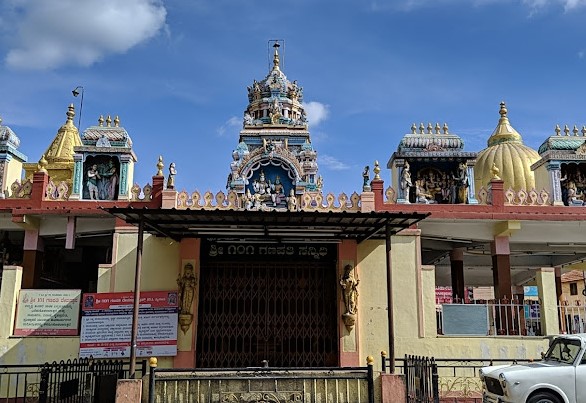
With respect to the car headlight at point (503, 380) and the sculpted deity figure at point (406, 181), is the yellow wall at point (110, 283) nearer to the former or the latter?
the sculpted deity figure at point (406, 181)

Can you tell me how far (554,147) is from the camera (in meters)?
17.5

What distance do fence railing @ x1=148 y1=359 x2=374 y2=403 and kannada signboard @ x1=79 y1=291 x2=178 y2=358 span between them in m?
3.75

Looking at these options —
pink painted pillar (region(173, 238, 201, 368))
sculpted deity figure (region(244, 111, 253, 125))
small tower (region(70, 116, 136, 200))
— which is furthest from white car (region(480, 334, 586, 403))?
sculpted deity figure (region(244, 111, 253, 125))

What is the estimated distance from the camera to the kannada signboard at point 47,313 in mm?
13914

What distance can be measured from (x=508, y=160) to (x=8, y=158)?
787 inches

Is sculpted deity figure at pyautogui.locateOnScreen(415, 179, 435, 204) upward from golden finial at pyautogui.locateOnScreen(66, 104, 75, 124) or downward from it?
downward

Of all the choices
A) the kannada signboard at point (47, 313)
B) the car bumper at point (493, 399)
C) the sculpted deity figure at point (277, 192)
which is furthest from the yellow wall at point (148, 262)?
the sculpted deity figure at point (277, 192)

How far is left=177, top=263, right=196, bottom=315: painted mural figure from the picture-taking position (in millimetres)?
14086

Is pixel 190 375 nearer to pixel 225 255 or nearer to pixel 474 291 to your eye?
pixel 225 255

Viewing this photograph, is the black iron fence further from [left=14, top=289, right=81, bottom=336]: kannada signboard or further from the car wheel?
the car wheel

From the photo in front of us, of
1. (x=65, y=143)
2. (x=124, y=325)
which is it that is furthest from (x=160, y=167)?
(x=65, y=143)

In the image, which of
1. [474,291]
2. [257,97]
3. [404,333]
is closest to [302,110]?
[257,97]

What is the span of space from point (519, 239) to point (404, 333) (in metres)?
4.88

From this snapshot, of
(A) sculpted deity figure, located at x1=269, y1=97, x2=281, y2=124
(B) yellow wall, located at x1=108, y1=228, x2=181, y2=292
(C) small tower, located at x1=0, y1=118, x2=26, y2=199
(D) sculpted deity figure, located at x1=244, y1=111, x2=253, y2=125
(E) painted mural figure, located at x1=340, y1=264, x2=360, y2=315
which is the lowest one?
(E) painted mural figure, located at x1=340, y1=264, x2=360, y2=315
